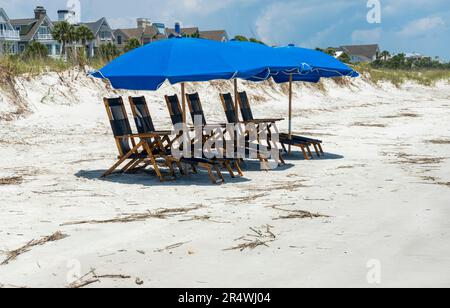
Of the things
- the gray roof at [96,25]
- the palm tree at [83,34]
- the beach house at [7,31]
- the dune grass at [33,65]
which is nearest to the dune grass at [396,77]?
the dune grass at [33,65]

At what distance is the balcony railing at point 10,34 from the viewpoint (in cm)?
6569

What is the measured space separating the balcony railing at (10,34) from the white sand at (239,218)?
54910mm

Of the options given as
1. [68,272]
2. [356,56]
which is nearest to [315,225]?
[68,272]

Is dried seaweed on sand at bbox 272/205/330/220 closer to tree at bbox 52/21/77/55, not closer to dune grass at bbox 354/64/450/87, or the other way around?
dune grass at bbox 354/64/450/87

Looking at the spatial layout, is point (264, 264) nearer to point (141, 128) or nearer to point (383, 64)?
point (141, 128)

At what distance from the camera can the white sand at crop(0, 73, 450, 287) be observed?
5.00 m

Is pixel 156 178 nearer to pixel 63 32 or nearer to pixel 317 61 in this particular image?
pixel 317 61

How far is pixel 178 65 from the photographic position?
28.5 ft

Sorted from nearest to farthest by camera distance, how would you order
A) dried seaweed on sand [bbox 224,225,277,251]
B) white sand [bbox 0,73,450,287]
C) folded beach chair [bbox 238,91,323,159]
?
white sand [bbox 0,73,450,287], dried seaweed on sand [bbox 224,225,277,251], folded beach chair [bbox 238,91,323,159]

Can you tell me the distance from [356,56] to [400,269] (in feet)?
418

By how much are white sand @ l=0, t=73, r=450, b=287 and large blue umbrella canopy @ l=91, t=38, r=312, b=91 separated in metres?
1.54

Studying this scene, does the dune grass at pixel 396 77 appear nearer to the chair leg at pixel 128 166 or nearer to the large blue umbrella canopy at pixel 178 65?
the chair leg at pixel 128 166

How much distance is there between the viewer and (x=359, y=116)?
23.6 metres

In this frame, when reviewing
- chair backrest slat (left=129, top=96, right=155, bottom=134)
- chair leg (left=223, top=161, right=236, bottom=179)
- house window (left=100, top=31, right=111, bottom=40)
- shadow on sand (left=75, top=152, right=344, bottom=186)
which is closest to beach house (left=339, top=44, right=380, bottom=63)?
house window (left=100, top=31, right=111, bottom=40)
